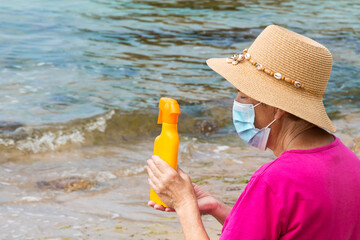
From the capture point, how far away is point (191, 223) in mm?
2363

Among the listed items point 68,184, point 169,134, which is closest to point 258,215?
point 169,134

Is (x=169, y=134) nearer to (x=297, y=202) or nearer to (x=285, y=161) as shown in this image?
(x=285, y=161)

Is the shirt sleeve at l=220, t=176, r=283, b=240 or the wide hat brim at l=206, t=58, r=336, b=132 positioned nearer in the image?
the shirt sleeve at l=220, t=176, r=283, b=240

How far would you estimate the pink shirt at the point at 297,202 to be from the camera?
6.72ft

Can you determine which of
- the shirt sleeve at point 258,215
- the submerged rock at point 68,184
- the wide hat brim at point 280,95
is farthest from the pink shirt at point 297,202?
the submerged rock at point 68,184

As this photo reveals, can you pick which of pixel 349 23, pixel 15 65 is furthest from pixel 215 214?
pixel 349 23

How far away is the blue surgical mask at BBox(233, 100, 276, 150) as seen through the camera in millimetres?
2426

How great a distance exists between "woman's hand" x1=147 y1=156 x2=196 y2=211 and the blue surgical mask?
1.12ft

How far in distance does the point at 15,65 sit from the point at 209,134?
A: 488 cm

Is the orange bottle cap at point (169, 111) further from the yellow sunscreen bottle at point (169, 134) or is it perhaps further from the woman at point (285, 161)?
the woman at point (285, 161)

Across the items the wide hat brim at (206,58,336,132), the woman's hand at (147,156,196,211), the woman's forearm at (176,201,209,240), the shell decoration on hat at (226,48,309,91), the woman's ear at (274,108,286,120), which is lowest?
the woman's forearm at (176,201,209,240)

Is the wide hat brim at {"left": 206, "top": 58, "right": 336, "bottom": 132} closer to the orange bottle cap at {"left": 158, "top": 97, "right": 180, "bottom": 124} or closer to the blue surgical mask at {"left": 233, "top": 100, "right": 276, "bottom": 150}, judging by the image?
the blue surgical mask at {"left": 233, "top": 100, "right": 276, "bottom": 150}

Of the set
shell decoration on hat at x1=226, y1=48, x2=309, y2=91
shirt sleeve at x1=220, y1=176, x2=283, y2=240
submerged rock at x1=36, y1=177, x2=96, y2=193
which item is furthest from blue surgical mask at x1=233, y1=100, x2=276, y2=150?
submerged rock at x1=36, y1=177, x2=96, y2=193

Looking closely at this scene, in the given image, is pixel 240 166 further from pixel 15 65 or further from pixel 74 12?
pixel 74 12
